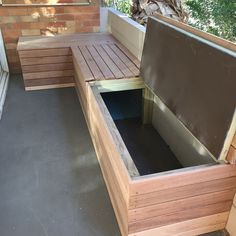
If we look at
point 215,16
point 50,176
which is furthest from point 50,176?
point 215,16

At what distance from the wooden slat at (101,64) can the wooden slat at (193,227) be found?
1.20 meters

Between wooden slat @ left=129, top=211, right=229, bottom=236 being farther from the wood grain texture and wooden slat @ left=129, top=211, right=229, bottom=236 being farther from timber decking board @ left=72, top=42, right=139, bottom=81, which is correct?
the wood grain texture

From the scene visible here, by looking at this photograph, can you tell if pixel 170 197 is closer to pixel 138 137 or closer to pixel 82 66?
pixel 138 137

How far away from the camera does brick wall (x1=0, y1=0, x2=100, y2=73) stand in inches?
125

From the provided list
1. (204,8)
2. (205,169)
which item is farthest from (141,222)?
(204,8)

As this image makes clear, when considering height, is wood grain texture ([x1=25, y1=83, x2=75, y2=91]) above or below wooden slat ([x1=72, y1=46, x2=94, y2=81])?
below

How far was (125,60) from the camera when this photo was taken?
2.50 m

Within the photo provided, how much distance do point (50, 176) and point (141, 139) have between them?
76 cm

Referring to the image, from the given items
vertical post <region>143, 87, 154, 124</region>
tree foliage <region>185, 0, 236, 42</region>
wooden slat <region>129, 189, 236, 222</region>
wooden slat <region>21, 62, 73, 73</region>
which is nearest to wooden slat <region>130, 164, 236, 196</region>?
wooden slat <region>129, 189, 236, 222</region>

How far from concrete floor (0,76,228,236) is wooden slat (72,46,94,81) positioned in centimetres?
46

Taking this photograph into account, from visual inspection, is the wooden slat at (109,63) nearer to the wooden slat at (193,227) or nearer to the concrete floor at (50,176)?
the concrete floor at (50,176)

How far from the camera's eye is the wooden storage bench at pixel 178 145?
117cm

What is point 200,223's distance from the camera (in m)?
1.37

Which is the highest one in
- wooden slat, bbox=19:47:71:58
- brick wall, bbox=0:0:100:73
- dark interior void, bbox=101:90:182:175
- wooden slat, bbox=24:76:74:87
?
brick wall, bbox=0:0:100:73
